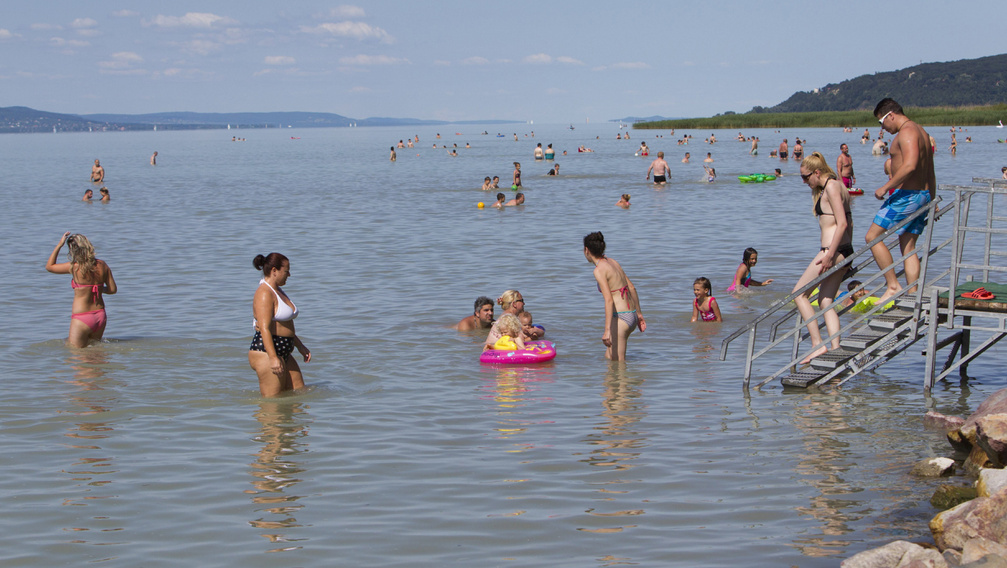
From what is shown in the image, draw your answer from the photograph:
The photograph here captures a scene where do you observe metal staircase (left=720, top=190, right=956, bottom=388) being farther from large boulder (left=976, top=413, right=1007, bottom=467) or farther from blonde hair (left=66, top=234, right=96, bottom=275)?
blonde hair (left=66, top=234, right=96, bottom=275)

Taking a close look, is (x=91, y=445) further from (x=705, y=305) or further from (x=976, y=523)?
(x=705, y=305)

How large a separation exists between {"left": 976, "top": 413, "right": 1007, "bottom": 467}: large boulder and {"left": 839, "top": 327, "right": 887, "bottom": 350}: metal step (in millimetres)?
2417

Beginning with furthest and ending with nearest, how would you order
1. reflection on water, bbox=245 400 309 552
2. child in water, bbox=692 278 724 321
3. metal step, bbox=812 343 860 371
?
1. child in water, bbox=692 278 724 321
2. metal step, bbox=812 343 860 371
3. reflection on water, bbox=245 400 309 552

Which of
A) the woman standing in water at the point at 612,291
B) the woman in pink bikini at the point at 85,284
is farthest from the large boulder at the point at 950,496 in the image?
the woman in pink bikini at the point at 85,284

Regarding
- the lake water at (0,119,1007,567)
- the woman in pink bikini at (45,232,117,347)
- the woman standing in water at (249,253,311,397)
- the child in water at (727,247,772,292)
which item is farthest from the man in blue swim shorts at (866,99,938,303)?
the woman in pink bikini at (45,232,117,347)

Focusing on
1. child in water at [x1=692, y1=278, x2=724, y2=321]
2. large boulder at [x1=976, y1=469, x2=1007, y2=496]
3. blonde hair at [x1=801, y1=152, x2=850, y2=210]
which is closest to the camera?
large boulder at [x1=976, y1=469, x2=1007, y2=496]

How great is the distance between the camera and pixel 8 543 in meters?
6.63

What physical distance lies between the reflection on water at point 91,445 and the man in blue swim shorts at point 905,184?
7.19m

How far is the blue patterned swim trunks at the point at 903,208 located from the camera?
9.41 meters

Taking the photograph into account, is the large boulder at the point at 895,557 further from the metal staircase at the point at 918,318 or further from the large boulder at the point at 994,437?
the metal staircase at the point at 918,318

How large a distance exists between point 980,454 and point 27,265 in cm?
1946

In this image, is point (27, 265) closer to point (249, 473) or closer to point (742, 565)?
point (249, 473)

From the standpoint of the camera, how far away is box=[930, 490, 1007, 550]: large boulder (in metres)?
5.74

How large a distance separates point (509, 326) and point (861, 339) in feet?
13.4
